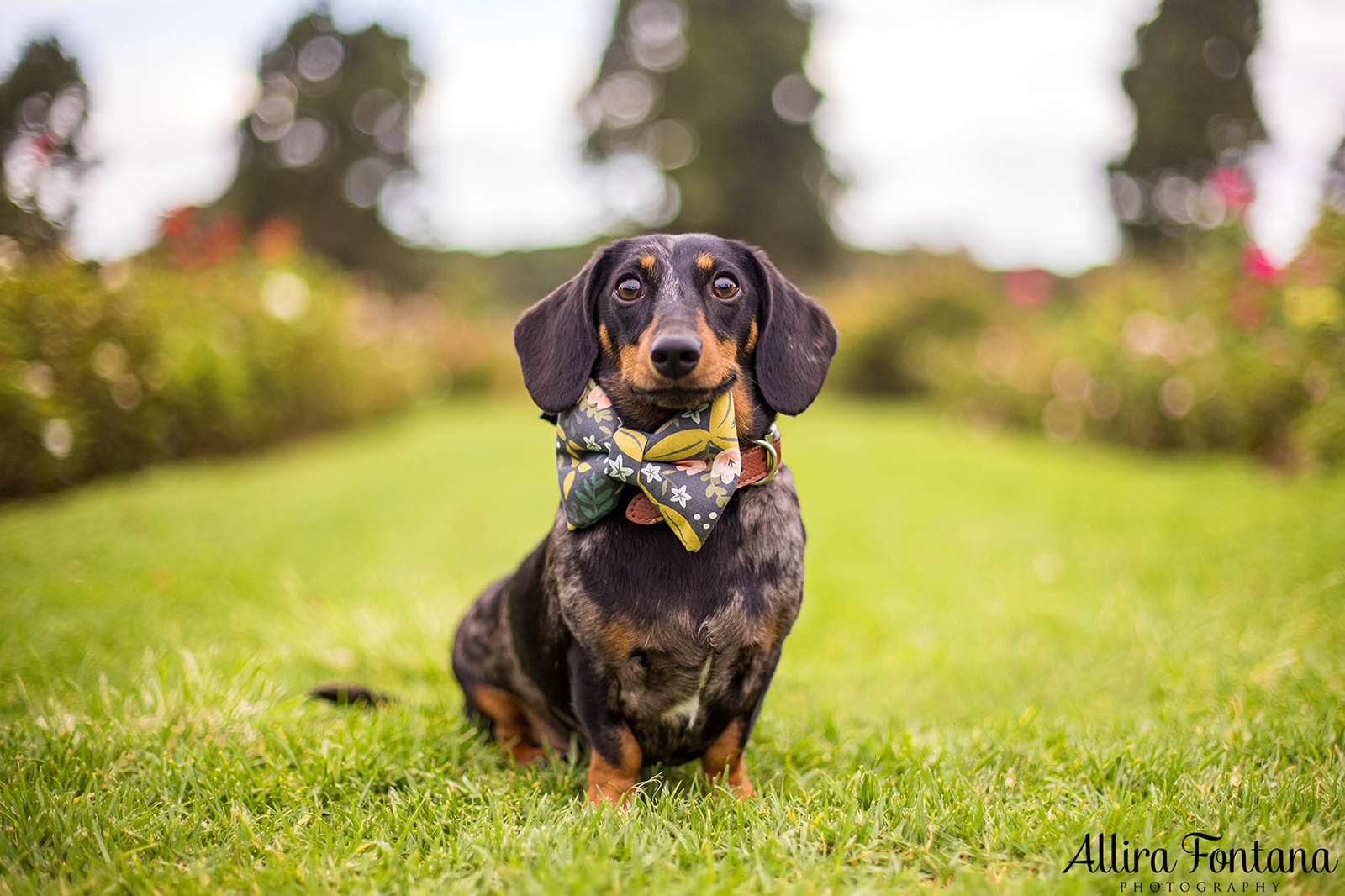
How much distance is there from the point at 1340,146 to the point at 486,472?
7.46 m

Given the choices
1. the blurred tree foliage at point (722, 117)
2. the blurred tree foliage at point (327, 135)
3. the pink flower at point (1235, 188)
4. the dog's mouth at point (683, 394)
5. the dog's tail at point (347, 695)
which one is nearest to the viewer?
the dog's mouth at point (683, 394)

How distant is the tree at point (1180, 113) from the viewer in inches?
783

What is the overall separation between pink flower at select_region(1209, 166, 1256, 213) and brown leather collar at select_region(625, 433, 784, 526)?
7.65 m

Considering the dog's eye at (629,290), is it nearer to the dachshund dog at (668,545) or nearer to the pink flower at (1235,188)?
the dachshund dog at (668,545)

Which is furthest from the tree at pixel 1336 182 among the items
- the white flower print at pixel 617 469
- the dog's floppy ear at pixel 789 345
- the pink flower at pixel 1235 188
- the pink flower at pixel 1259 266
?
the white flower print at pixel 617 469

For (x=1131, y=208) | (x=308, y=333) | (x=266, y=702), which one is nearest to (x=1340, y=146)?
(x=266, y=702)

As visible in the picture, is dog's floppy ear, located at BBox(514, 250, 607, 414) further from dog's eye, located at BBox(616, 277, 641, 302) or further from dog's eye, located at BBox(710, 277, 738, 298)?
dog's eye, located at BBox(710, 277, 738, 298)

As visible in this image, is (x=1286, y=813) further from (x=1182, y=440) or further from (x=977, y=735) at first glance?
(x=1182, y=440)

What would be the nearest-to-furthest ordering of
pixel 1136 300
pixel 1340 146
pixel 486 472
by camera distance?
pixel 1340 146
pixel 486 472
pixel 1136 300

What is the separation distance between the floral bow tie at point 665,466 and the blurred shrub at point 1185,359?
399 centimetres

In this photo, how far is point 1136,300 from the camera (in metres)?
9.55

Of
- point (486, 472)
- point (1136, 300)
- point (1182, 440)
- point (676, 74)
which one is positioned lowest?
point (486, 472)

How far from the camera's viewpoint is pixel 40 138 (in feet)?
14.6

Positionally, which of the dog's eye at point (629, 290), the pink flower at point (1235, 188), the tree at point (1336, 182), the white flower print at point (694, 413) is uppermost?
the pink flower at point (1235, 188)
